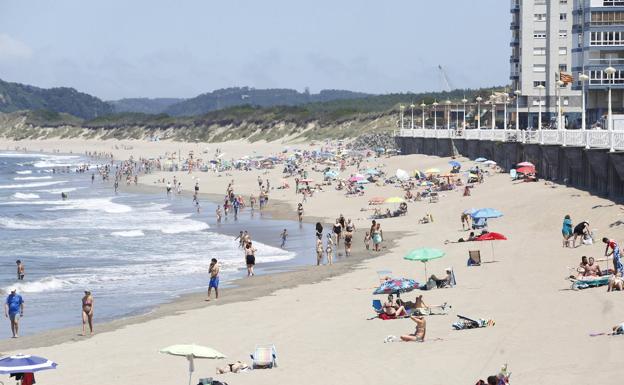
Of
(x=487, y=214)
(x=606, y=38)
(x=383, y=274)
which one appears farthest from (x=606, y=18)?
(x=383, y=274)

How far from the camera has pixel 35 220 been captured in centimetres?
4981

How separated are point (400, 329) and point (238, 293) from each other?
7931 millimetres

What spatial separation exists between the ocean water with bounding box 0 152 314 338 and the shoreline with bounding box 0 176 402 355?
0.63 m

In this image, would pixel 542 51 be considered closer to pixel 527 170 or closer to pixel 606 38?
pixel 606 38

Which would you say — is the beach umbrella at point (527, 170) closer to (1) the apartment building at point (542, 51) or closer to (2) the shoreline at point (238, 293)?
(2) the shoreline at point (238, 293)

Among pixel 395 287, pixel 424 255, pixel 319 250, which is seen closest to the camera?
pixel 395 287

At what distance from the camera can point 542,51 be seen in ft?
268

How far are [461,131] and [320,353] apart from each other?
178 feet

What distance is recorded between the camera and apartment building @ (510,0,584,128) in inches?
3145

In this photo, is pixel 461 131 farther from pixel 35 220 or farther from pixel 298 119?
pixel 298 119

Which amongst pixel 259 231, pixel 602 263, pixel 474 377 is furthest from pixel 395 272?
pixel 259 231

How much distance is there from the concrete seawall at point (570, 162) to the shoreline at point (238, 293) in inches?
265

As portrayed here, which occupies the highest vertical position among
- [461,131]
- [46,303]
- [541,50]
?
[541,50]

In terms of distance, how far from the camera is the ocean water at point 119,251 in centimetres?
2564
